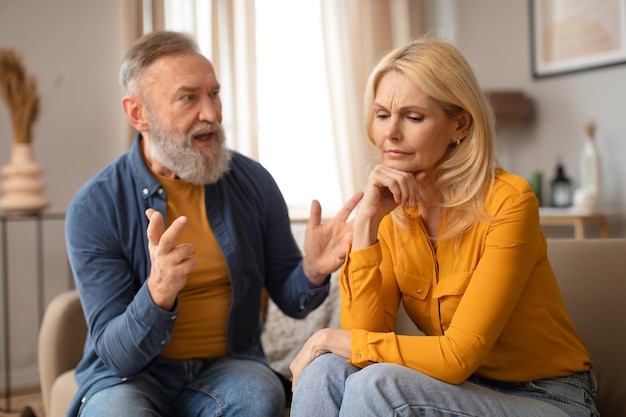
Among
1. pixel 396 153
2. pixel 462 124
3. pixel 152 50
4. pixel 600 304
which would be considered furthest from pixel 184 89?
pixel 600 304

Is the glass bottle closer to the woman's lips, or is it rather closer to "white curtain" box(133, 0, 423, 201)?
"white curtain" box(133, 0, 423, 201)

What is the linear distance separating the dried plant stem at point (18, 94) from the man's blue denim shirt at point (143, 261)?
138cm

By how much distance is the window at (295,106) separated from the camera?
3988mm

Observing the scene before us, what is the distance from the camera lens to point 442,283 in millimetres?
1564

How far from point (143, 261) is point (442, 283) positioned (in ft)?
2.44

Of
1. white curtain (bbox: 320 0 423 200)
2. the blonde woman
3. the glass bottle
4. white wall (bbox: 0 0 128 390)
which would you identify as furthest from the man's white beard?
the glass bottle

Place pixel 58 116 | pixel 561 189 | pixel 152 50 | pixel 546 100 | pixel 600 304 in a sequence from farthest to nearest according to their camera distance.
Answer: pixel 546 100 < pixel 561 189 < pixel 58 116 < pixel 152 50 < pixel 600 304

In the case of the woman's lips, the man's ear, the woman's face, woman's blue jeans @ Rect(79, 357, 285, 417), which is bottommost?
woman's blue jeans @ Rect(79, 357, 285, 417)

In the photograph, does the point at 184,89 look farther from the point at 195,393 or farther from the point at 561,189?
the point at 561,189

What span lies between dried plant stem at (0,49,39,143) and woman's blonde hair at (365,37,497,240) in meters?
1.99

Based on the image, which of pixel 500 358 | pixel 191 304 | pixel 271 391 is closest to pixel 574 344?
pixel 500 358

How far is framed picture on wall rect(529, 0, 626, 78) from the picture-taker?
12.6ft

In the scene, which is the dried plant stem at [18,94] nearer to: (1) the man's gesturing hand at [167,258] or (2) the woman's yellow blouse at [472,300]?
(1) the man's gesturing hand at [167,258]

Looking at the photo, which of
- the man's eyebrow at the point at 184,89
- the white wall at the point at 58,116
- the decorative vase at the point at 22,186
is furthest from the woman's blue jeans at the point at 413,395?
the white wall at the point at 58,116
